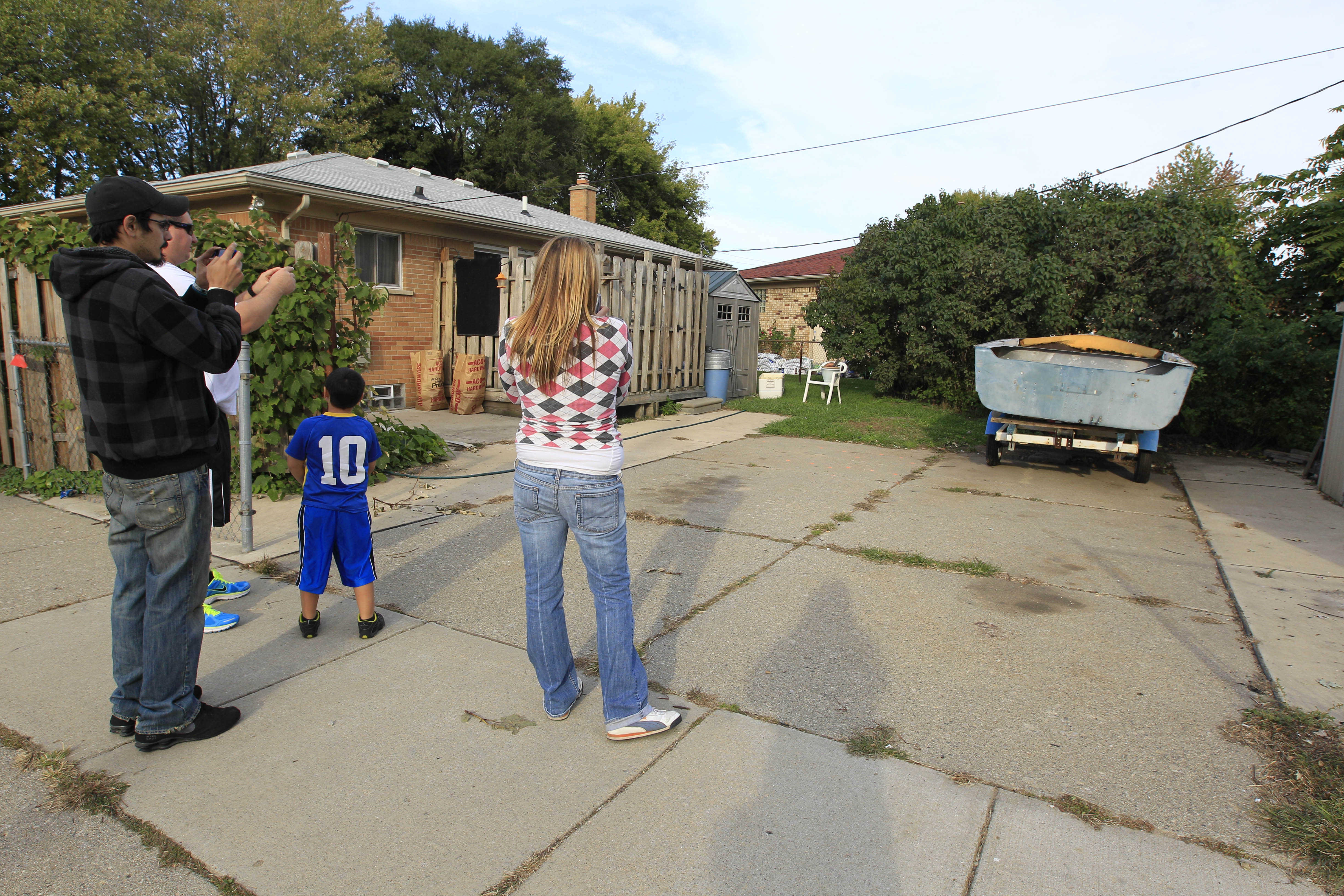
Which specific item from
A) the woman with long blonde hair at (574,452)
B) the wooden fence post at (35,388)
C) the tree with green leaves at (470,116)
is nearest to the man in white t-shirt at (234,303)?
the woman with long blonde hair at (574,452)

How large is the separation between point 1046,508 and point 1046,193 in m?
9.42

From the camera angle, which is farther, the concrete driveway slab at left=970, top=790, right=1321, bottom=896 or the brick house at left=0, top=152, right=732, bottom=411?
the brick house at left=0, top=152, right=732, bottom=411

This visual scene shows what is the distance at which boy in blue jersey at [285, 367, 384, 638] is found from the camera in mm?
3768

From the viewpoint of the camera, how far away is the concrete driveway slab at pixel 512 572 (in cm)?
426

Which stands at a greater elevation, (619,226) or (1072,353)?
(619,226)

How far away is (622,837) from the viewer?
2.47 metres

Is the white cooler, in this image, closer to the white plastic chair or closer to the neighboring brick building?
the white plastic chair

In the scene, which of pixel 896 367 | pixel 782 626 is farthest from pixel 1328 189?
pixel 782 626

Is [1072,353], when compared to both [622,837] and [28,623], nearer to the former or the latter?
[622,837]

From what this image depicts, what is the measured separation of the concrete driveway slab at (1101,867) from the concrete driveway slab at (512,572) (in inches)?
72.3

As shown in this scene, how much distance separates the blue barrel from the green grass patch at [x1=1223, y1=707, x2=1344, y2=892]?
449 inches

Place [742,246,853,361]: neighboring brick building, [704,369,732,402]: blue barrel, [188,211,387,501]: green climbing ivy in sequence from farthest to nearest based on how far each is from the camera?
[742,246,853,361]: neighboring brick building
[704,369,732,402]: blue barrel
[188,211,387,501]: green climbing ivy

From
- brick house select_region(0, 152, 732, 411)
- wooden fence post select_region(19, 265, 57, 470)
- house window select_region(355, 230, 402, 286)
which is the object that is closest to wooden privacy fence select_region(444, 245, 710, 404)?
brick house select_region(0, 152, 732, 411)

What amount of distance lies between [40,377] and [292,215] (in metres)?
4.63
